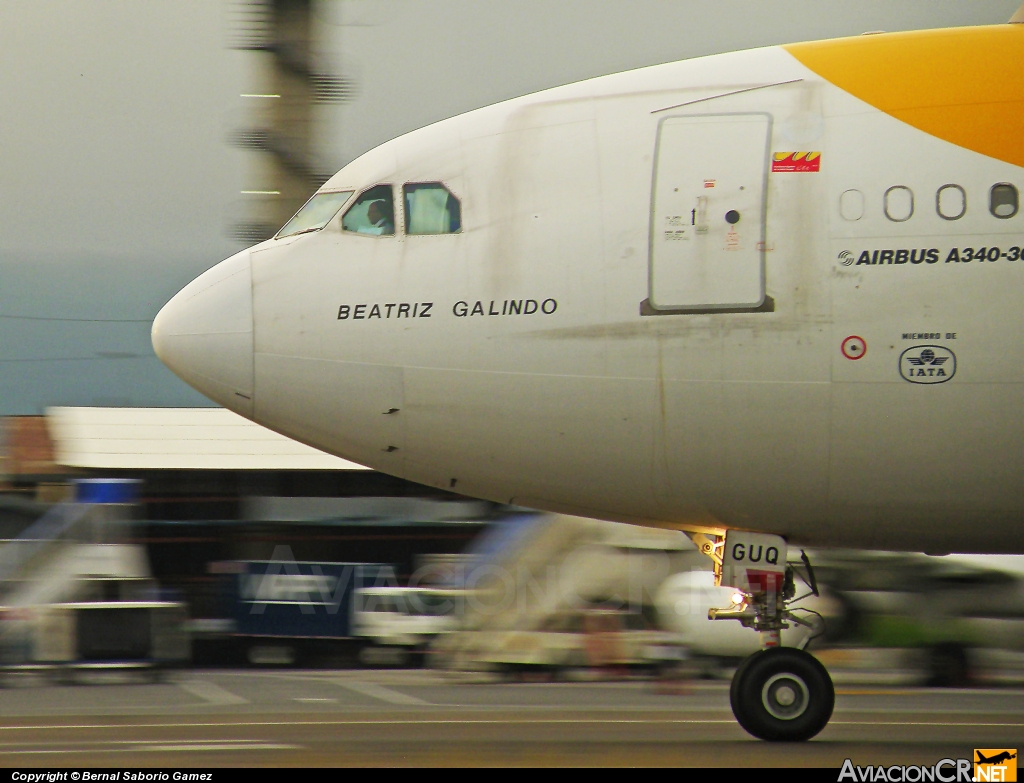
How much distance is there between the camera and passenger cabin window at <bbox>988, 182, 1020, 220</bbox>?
795 cm

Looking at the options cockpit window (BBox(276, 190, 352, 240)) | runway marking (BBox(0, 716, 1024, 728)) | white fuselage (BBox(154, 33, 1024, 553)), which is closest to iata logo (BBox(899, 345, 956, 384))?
white fuselage (BBox(154, 33, 1024, 553))

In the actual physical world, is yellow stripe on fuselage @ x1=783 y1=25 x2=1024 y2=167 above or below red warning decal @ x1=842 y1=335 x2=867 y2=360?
above

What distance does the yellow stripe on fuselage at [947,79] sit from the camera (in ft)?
26.5

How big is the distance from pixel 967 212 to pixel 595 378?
2.32 meters

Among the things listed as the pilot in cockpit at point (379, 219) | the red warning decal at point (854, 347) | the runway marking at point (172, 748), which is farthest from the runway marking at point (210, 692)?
the red warning decal at point (854, 347)

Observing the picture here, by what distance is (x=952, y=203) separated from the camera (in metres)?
8.00

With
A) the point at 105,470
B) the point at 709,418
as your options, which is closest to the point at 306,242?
the point at 709,418

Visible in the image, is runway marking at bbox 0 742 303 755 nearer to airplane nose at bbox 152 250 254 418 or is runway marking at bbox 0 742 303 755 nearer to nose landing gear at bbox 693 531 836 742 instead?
airplane nose at bbox 152 250 254 418

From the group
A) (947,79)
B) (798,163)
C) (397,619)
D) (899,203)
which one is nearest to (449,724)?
(798,163)

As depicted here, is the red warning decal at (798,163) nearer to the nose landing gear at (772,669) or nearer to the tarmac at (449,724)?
the nose landing gear at (772,669)

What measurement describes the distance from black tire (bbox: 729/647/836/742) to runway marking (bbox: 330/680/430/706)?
19.6ft

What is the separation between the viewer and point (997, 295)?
7883 mm

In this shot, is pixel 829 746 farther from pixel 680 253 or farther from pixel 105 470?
pixel 105 470

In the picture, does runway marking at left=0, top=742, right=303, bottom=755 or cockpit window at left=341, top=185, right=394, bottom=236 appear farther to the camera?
runway marking at left=0, top=742, right=303, bottom=755
